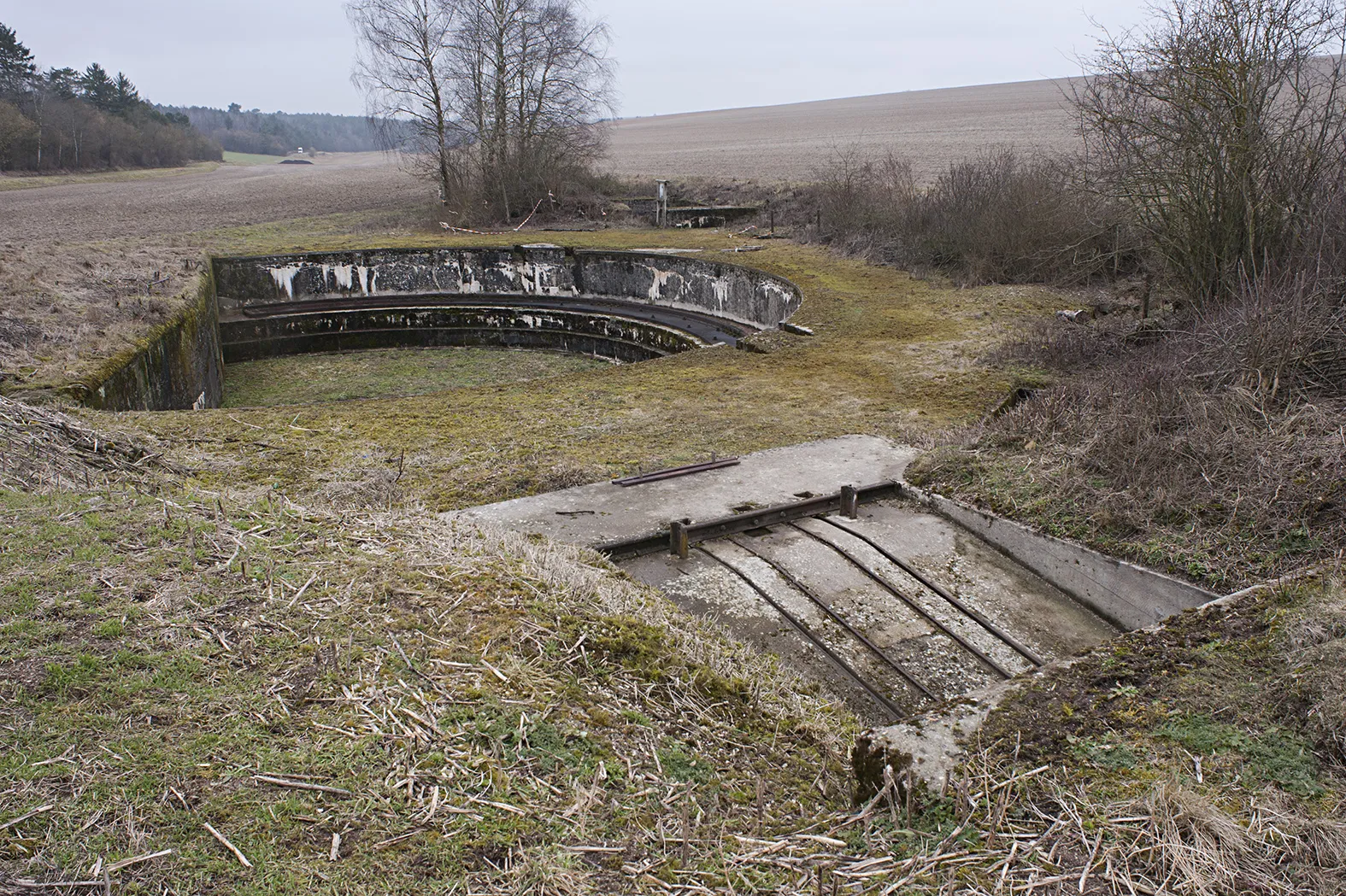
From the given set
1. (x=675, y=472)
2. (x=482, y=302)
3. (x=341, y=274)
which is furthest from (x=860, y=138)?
(x=675, y=472)

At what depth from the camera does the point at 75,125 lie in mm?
51875

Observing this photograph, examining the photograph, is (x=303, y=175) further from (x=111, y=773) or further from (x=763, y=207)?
(x=111, y=773)

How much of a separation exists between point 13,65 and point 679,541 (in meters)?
73.4

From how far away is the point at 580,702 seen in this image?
9.91 feet

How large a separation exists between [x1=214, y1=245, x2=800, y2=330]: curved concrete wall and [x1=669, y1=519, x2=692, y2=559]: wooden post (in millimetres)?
10855

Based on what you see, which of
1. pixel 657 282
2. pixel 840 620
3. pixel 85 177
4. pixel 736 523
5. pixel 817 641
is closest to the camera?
pixel 817 641

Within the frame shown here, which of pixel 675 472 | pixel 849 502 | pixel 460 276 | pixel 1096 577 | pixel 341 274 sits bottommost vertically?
pixel 1096 577

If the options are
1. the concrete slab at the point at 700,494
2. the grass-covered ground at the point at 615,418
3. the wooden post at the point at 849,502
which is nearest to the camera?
the concrete slab at the point at 700,494

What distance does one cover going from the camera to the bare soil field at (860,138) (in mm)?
39344

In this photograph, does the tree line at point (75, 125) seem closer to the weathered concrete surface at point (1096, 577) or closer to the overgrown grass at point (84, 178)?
the overgrown grass at point (84, 178)

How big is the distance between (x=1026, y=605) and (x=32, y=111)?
65.6 metres

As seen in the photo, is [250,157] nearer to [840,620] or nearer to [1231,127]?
[1231,127]

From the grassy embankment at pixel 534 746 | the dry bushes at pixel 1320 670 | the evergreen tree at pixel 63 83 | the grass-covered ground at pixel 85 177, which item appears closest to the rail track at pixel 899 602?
the grassy embankment at pixel 534 746

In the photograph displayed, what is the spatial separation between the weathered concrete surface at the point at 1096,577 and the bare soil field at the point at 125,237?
7577mm
